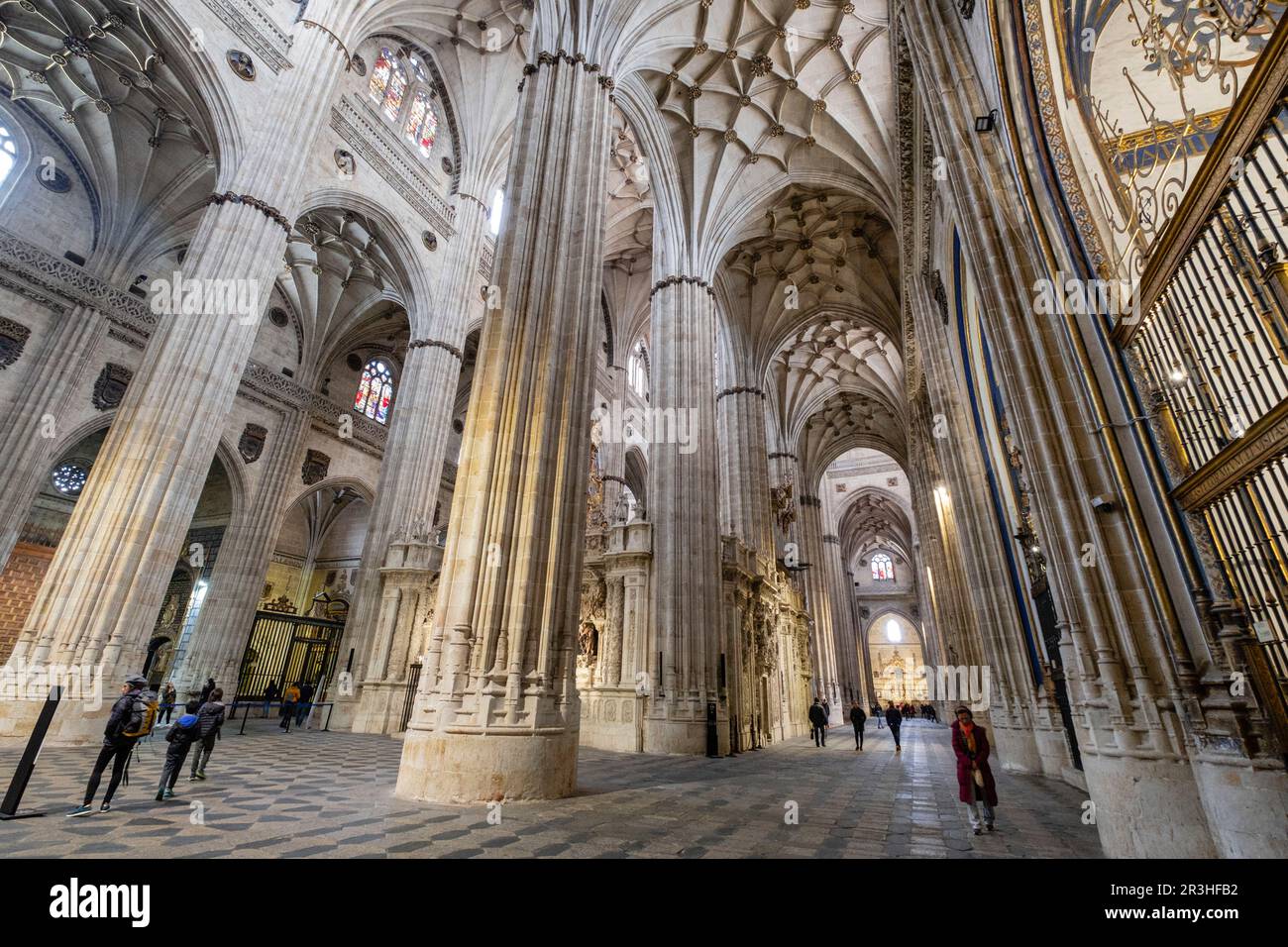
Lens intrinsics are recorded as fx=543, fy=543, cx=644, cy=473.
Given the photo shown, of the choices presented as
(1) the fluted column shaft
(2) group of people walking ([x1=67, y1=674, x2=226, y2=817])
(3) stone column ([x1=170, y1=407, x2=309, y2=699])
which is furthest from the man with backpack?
(1) the fluted column shaft

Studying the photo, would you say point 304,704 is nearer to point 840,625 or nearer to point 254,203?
point 254,203

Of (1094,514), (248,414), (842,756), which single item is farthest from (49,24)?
(842,756)

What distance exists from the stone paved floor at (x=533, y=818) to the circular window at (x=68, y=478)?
597 inches

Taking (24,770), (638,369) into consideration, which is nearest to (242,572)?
(24,770)

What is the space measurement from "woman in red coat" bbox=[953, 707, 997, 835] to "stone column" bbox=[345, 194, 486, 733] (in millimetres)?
12858

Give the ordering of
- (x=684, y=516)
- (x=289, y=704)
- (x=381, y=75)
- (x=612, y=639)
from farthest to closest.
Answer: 1. (x=381, y=75)
2. (x=684, y=516)
3. (x=289, y=704)
4. (x=612, y=639)

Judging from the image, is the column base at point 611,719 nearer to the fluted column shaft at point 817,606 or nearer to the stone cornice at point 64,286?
the fluted column shaft at point 817,606

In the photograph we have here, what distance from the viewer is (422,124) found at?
19.1 m

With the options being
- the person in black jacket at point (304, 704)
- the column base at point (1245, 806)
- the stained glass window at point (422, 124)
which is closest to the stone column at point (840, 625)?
the person in black jacket at point (304, 704)

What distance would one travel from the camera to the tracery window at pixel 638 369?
28.5 m

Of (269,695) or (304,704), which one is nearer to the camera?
(269,695)

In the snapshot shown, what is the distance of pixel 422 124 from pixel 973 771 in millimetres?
23298
